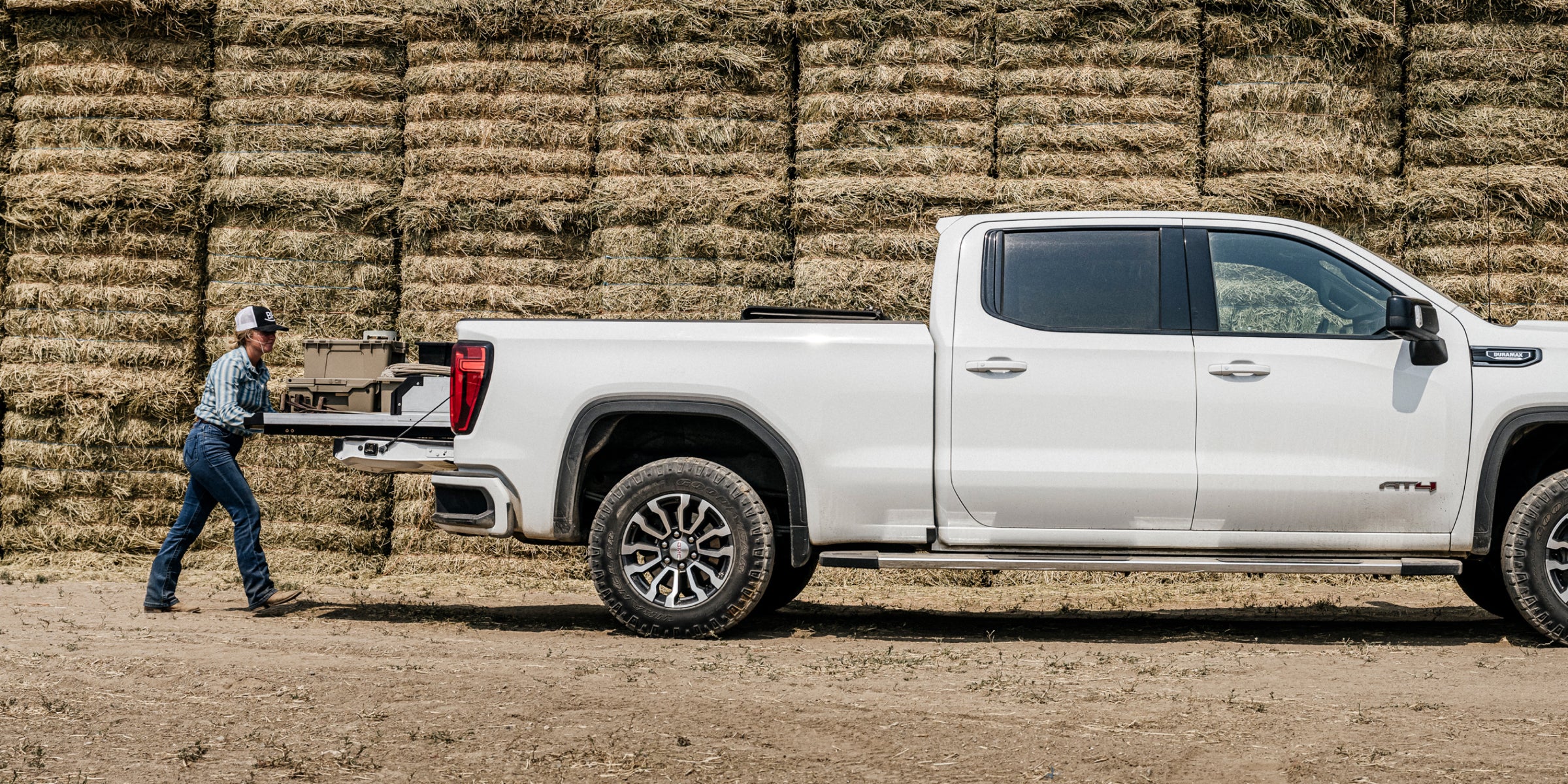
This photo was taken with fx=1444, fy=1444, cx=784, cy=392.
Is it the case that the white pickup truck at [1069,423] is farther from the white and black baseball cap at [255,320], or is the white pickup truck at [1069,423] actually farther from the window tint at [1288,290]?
the white and black baseball cap at [255,320]

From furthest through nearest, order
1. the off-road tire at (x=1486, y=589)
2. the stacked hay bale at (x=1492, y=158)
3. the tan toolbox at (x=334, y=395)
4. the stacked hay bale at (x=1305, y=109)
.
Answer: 1. the stacked hay bale at (x=1305, y=109)
2. the stacked hay bale at (x=1492, y=158)
3. the tan toolbox at (x=334, y=395)
4. the off-road tire at (x=1486, y=589)

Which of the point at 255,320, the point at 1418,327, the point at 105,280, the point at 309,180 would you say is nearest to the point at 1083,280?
the point at 1418,327

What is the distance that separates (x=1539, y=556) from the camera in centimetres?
677

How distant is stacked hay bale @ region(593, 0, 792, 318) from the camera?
973 cm

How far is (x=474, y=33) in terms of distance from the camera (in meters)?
10.0

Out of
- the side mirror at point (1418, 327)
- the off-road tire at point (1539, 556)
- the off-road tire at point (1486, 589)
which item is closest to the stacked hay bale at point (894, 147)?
the side mirror at point (1418, 327)

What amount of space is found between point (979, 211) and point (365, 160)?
4280 mm

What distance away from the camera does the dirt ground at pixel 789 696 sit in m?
4.68

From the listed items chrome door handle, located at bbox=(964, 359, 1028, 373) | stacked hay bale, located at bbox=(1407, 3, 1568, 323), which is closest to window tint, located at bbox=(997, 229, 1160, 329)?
chrome door handle, located at bbox=(964, 359, 1028, 373)

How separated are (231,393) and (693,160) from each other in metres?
3.35

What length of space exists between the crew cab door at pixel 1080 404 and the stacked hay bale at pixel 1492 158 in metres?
3.19

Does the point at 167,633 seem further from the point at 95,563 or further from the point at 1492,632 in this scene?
the point at 1492,632

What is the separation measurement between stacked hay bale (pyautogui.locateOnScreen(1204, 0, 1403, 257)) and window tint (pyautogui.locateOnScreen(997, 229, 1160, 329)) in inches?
97.5

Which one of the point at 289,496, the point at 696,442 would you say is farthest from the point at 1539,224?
the point at 289,496
